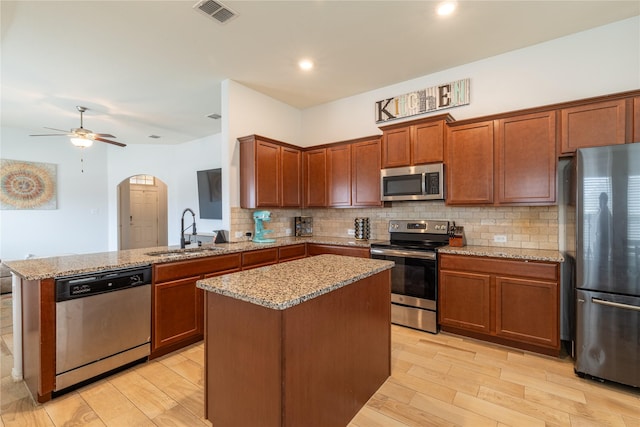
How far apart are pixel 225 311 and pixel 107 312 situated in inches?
55.9

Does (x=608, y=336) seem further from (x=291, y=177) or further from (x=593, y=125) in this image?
(x=291, y=177)

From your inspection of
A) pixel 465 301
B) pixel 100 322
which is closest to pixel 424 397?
pixel 465 301

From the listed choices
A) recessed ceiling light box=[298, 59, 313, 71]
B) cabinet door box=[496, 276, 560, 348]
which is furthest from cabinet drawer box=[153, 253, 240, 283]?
cabinet door box=[496, 276, 560, 348]

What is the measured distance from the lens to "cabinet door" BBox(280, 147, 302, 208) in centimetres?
426

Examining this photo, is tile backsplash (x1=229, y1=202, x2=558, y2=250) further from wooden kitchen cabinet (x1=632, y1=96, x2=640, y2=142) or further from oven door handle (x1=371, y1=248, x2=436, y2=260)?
wooden kitchen cabinet (x1=632, y1=96, x2=640, y2=142)

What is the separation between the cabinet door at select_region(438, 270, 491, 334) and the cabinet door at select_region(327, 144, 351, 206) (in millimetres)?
1686

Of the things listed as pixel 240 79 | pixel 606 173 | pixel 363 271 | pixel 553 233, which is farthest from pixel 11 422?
pixel 553 233

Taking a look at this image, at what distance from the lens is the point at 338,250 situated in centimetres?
393

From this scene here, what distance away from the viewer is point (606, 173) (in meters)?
2.22

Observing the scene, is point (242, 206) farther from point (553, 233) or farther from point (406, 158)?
point (553, 233)

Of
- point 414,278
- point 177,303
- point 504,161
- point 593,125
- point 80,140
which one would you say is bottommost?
point 177,303

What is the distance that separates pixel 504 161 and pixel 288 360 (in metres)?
2.89

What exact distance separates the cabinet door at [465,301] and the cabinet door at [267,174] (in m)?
2.31

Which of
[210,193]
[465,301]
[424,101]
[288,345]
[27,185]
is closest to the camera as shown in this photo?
[288,345]
